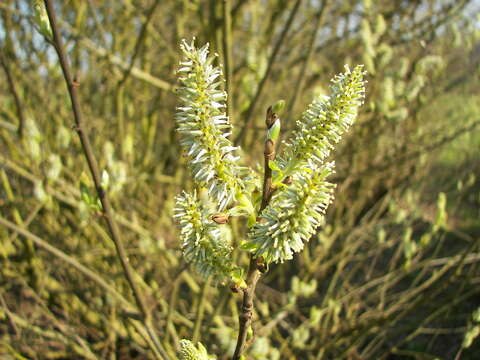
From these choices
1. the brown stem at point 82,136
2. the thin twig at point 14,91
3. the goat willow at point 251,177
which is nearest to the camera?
the goat willow at point 251,177

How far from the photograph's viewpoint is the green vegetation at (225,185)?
70 centimetres

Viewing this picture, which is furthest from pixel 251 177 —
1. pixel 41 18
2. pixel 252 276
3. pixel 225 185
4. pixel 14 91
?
pixel 14 91

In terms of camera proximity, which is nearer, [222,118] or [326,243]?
[222,118]

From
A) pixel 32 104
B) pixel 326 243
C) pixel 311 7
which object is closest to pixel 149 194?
pixel 32 104

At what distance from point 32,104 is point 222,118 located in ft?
8.88

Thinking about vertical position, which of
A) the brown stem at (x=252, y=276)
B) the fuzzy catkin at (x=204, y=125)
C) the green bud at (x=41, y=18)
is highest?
the green bud at (x=41, y=18)

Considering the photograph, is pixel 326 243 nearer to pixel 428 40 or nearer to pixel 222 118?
pixel 428 40

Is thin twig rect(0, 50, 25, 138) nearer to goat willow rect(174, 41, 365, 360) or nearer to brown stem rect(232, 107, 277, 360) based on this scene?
goat willow rect(174, 41, 365, 360)

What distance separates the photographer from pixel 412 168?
137 inches

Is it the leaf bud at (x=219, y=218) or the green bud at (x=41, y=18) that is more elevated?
the green bud at (x=41, y=18)

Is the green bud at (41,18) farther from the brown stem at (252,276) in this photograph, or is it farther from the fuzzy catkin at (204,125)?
the brown stem at (252,276)

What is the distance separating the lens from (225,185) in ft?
2.27

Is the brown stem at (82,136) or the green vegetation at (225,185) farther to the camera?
the brown stem at (82,136)

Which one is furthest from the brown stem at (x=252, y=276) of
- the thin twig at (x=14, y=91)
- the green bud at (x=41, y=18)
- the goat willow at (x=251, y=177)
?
the thin twig at (x=14, y=91)
